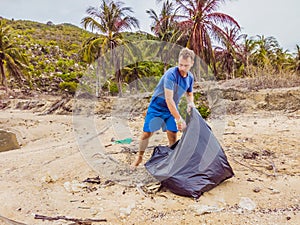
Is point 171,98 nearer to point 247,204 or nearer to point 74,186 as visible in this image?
point 247,204

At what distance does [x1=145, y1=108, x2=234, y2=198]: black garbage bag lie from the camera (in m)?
2.54

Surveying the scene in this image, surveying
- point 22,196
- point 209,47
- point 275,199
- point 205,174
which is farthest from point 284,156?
point 209,47

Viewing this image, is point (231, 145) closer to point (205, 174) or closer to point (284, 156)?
point (284, 156)

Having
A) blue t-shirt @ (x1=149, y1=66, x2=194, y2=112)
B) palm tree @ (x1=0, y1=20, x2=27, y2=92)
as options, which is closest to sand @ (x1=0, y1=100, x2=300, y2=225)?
blue t-shirt @ (x1=149, y1=66, x2=194, y2=112)

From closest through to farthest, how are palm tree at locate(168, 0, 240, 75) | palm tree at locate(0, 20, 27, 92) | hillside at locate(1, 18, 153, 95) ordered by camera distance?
palm tree at locate(168, 0, 240, 75)
palm tree at locate(0, 20, 27, 92)
hillside at locate(1, 18, 153, 95)

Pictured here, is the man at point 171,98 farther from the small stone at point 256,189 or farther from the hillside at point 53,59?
the hillside at point 53,59

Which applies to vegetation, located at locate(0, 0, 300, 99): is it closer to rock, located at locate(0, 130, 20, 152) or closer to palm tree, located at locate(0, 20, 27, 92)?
palm tree, located at locate(0, 20, 27, 92)

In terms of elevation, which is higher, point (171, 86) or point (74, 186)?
point (171, 86)

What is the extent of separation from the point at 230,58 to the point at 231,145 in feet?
58.3

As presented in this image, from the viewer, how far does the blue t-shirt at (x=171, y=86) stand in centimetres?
282

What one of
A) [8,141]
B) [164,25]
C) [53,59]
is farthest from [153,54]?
[53,59]

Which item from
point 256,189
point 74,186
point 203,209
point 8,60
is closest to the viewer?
point 203,209

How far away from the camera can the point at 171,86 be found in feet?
9.18

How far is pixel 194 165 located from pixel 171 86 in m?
0.81
